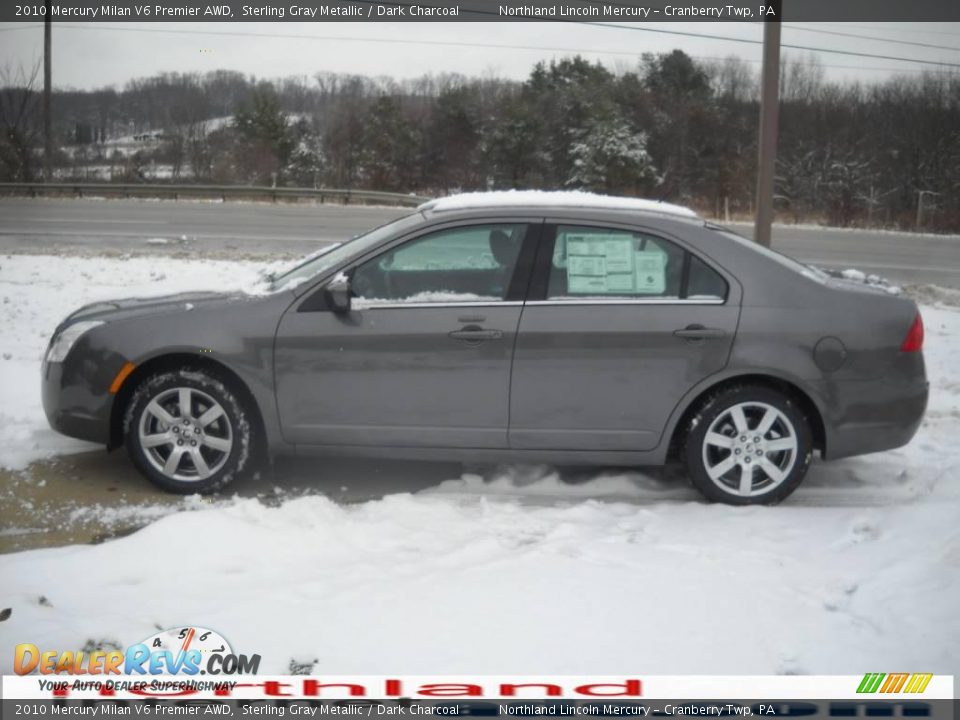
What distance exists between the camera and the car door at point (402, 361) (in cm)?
502

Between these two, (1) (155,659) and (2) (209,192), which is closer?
(1) (155,659)

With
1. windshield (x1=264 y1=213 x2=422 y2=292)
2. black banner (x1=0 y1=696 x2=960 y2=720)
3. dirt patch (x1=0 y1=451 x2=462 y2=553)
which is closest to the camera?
black banner (x1=0 y1=696 x2=960 y2=720)

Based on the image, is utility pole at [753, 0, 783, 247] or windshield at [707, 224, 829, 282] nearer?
windshield at [707, 224, 829, 282]

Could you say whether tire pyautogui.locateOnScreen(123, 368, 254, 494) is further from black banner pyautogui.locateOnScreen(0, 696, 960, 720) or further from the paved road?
the paved road

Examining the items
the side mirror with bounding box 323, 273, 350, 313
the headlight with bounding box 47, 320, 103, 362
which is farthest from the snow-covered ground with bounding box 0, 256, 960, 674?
the side mirror with bounding box 323, 273, 350, 313

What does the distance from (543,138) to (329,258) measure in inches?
1009

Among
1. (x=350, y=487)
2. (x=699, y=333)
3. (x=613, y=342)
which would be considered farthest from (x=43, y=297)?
(x=699, y=333)

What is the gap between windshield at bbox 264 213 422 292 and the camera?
521 cm

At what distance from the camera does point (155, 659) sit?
3.20 meters

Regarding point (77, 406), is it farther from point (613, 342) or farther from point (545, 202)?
point (613, 342)

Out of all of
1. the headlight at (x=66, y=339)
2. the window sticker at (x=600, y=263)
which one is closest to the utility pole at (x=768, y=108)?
the window sticker at (x=600, y=263)

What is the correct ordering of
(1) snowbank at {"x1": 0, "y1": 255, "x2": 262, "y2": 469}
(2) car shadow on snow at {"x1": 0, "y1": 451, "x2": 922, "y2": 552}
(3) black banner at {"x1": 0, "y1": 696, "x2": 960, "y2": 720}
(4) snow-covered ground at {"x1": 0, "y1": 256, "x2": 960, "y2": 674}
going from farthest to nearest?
1. (1) snowbank at {"x1": 0, "y1": 255, "x2": 262, "y2": 469}
2. (2) car shadow on snow at {"x1": 0, "y1": 451, "x2": 922, "y2": 552}
3. (4) snow-covered ground at {"x1": 0, "y1": 256, "x2": 960, "y2": 674}
4. (3) black banner at {"x1": 0, "y1": 696, "x2": 960, "y2": 720}

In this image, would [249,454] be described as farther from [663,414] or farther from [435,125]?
[435,125]

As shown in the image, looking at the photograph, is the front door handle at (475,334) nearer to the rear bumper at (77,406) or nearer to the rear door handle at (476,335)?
the rear door handle at (476,335)
